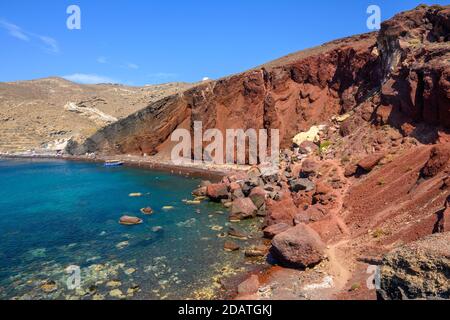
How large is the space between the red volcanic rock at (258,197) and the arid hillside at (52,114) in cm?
8920

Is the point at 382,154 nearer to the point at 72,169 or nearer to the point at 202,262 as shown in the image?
the point at 202,262

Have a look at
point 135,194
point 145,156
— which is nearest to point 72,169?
point 145,156

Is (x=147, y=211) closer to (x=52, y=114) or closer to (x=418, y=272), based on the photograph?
(x=418, y=272)

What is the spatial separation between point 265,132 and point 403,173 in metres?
40.5

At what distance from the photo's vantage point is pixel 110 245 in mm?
30344

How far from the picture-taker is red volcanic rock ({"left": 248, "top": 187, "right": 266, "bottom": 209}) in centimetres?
3916

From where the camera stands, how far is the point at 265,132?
226 feet

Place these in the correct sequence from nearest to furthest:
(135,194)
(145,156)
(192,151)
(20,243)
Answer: (20,243) < (135,194) < (192,151) < (145,156)

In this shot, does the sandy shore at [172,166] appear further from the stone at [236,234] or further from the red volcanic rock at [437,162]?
the red volcanic rock at [437,162]

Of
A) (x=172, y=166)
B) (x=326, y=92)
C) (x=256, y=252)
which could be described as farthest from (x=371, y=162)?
(x=172, y=166)

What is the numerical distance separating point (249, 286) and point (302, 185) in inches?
714

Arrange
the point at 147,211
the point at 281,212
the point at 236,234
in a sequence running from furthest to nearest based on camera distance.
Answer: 1. the point at 147,211
2. the point at 281,212
3. the point at 236,234

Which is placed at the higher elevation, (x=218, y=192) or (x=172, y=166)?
(x=172, y=166)

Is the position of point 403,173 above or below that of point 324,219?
above
